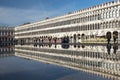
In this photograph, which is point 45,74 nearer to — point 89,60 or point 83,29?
point 89,60

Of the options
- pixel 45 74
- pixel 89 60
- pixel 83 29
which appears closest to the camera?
pixel 45 74

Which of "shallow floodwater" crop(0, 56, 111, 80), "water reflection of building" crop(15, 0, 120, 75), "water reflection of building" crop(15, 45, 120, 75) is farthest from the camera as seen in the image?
"water reflection of building" crop(15, 0, 120, 75)

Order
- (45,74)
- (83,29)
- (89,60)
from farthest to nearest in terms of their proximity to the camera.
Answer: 1. (83,29)
2. (89,60)
3. (45,74)

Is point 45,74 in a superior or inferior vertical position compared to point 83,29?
inferior

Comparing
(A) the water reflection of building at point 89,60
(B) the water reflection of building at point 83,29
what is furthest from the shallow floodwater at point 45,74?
(B) the water reflection of building at point 83,29

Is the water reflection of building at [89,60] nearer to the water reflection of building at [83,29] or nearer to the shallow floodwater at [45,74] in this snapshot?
the shallow floodwater at [45,74]

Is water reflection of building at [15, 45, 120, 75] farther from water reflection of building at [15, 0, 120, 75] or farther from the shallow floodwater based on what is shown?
water reflection of building at [15, 0, 120, 75]

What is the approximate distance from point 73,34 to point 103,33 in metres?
29.5

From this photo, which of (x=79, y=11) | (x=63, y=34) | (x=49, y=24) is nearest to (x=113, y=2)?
(x=79, y=11)

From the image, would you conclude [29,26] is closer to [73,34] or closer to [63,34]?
[63,34]

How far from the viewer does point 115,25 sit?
9244cm

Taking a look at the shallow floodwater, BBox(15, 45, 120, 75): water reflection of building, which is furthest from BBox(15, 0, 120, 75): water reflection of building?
the shallow floodwater

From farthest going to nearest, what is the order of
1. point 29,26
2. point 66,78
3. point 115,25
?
point 29,26 → point 115,25 → point 66,78

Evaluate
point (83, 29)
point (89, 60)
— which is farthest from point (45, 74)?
point (83, 29)
